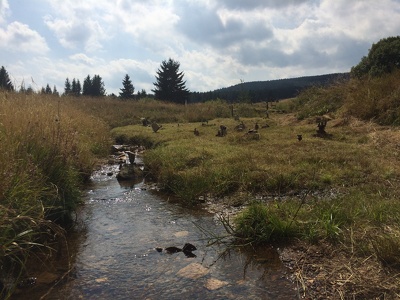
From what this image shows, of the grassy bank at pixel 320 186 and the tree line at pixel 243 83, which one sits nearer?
the grassy bank at pixel 320 186

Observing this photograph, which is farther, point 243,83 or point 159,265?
point 243,83

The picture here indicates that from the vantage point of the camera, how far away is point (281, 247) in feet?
14.1

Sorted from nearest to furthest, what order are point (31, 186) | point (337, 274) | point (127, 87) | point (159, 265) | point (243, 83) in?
1. point (337, 274)
2. point (159, 265)
3. point (31, 186)
4. point (243, 83)
5. point (127, 87)

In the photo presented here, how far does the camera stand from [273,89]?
254ft

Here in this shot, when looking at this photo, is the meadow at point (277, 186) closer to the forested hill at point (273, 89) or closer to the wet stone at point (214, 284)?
the wet stone at point (214, 284)

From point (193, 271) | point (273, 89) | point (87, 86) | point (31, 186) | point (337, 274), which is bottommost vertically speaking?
point (193, 271)

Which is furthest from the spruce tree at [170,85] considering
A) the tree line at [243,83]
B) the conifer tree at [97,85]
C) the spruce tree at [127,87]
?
the conifer tree at [97,85]

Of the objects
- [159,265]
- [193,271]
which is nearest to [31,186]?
[159,265]

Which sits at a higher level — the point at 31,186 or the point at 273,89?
the point at 273,89

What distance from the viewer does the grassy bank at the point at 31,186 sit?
3635 millimetres

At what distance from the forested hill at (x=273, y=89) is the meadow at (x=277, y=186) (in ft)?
30.4

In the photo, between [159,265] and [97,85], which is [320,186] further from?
[97,85]

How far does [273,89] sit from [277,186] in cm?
7363

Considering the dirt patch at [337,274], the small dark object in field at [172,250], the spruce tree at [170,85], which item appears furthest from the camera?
the spruce tree at [170,85]
